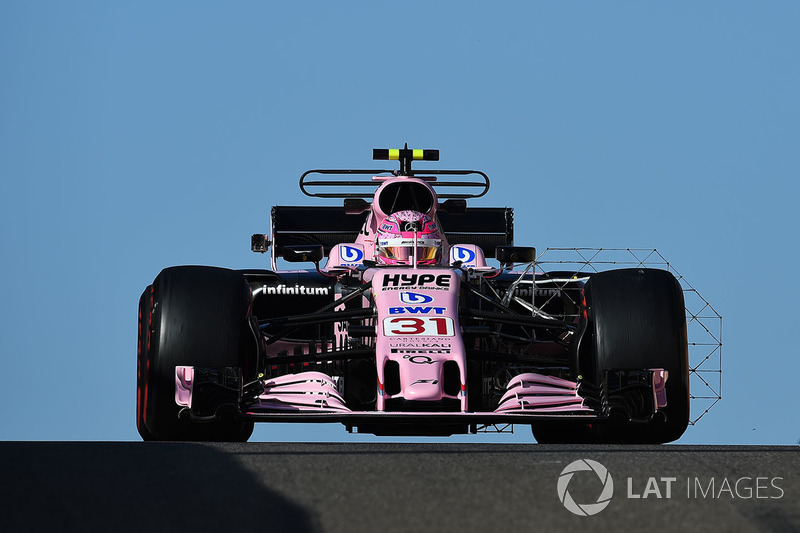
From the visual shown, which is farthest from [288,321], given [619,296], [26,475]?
[26,475]

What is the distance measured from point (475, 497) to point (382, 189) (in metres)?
7.63

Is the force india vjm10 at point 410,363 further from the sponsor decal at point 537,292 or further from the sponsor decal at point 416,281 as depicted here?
the sponsor decal at point 537,292

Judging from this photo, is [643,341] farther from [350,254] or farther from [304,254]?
[304,254]

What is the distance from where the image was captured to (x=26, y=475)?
5.25m

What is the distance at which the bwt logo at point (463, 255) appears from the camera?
506 inches

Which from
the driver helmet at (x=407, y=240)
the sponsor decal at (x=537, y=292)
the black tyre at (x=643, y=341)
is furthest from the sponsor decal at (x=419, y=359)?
the sponsor decal at (x=537, y=292)

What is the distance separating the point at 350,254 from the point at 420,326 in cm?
270

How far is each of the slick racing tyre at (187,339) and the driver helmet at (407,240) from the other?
6.88 ft

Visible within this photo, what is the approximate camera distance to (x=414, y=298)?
34.2ft

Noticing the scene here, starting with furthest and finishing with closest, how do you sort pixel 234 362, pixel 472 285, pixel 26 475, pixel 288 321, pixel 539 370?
pixel 539 370 → pixel 472 285 → pixel 288 321 → pixel 234 362 → pixel 26 475

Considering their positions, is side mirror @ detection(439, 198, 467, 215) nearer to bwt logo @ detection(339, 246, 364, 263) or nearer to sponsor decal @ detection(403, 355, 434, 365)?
bwt logo @ detection(339, 246, 364, 263)

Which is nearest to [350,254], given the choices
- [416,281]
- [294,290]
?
[294,290]

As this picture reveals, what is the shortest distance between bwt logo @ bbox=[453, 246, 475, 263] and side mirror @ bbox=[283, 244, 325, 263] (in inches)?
53.5

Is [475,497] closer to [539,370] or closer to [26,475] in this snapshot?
Answer: [26,475]
